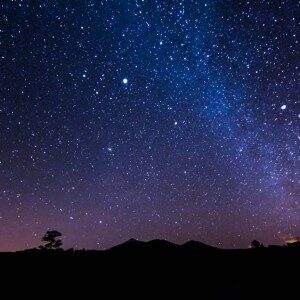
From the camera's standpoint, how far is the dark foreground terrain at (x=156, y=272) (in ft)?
19.3

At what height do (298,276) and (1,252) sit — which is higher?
(1,252)

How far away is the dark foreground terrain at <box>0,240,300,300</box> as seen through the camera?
5.89 m

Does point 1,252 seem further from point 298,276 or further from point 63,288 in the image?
point 298,276

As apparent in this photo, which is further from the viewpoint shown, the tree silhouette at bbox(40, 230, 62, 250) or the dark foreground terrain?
the tree silhouette at bbox(40, 230, 62, 250)

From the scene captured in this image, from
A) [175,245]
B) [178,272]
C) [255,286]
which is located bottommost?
[255,286]

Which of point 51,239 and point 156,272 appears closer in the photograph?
point 156,272

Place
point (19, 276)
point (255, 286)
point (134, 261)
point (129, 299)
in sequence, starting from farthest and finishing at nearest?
point (255, 286), point (134, 261), point (129, 299), point (19, 276)

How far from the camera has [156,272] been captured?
22.3ft

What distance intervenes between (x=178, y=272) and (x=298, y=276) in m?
3.20

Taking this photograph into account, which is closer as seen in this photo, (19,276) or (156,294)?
(19,276)

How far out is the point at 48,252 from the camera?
21.1 ft

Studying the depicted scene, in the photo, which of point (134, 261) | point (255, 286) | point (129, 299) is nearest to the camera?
point (129, 299)

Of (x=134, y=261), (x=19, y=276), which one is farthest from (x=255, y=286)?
(x=19, y=276)

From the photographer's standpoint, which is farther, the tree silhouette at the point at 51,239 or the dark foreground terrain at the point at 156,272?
the tree silhouette at the point at 51,239
